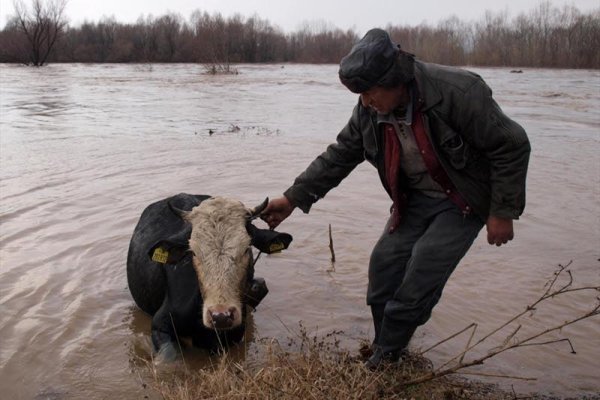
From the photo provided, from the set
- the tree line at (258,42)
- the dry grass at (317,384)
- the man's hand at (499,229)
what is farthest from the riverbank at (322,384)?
the tree line at (258,42)

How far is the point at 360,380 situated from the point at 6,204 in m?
6.33

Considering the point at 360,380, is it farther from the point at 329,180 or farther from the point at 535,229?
the point at 535,229

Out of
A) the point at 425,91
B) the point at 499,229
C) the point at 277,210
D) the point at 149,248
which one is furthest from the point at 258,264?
the point at 425,91

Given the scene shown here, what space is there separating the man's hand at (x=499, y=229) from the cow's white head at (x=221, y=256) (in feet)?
5.06

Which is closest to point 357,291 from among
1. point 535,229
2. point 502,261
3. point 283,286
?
point 283,286

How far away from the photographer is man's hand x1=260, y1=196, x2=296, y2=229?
438cm

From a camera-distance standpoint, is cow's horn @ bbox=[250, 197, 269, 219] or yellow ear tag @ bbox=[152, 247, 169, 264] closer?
yellow ear tag @ bbox=[152, 247, 169, 264]

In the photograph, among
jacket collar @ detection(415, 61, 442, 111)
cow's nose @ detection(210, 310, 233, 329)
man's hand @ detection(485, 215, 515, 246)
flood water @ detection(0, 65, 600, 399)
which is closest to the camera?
jacket collar @ detection(415, 61, 442, 111)

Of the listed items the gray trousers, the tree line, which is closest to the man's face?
the gray trousers

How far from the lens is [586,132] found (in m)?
14.8

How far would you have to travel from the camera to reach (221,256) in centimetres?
399

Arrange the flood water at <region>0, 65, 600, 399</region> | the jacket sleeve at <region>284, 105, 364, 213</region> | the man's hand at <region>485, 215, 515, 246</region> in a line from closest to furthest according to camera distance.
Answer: the man's hand at <region>485, 215, 515, 246</region> < the jacket sleeve at <region>284, 105, 364, 213</region> < the flood water at <region>0, 65, 600, 399</region>

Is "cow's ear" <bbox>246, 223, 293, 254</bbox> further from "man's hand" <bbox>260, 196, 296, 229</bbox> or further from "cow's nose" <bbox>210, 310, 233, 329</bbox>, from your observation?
"cow's nose" <bbox>210, 310, 233, 329</bbox>

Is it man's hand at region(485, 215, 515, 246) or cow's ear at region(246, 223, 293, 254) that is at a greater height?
man's hand at region(485, 215, 515, 246)
